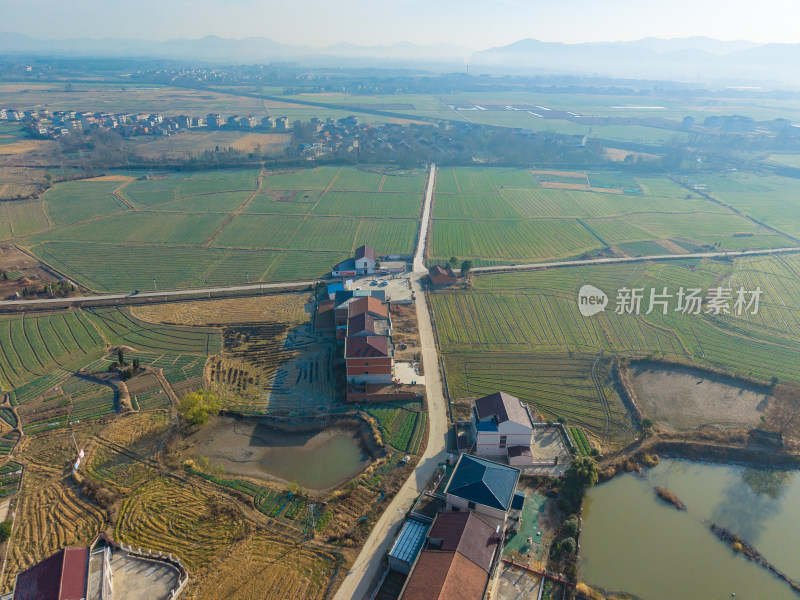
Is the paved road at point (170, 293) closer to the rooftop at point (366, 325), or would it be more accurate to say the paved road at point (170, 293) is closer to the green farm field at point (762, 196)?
the rooftop at point (366, 325)

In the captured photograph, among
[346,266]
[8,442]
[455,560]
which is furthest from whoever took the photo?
[346,266]

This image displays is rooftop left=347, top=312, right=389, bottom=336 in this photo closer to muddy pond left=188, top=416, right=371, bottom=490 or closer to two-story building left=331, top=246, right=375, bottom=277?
muddy pond left=188, top=416, right=371, bottom=490

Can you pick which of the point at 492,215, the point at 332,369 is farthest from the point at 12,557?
the point at 492,215

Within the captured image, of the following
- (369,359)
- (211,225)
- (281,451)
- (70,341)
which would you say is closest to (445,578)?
(281,451)

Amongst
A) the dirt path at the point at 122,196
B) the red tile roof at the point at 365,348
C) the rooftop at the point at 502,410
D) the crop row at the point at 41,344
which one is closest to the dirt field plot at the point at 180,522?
the red tile roof at the point at 365,348

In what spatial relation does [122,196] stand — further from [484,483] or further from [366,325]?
[484,483]

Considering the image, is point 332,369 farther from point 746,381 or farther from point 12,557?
point 746,381

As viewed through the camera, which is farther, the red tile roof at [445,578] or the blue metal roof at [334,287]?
the blue metal roof at [334,287]

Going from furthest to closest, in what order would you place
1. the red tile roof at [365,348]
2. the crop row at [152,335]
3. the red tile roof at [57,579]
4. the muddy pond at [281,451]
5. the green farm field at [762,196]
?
the green farm field at [762,196]
the crop row at [152,335]
the red tile roof at [365,348]
the muddy pond at [281,451]
the red tile roof at [57,579]
